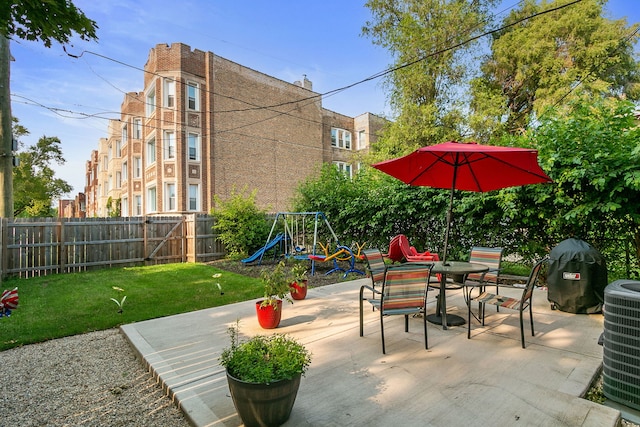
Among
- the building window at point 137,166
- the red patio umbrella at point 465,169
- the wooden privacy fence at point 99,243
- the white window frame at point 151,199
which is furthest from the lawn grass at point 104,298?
the building window at point 137,166

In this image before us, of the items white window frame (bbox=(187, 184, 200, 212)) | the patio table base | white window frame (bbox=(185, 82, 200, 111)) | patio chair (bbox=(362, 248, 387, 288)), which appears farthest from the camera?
white window frame (bbox=(187, 184, 200, 212))

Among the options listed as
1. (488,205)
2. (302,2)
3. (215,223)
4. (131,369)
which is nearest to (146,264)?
(215,223)

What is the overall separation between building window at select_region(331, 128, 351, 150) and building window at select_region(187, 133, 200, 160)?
36.3 ft

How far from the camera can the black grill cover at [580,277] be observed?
4.62 m

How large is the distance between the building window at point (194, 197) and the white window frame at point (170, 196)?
740 mm

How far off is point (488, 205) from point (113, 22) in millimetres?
9283

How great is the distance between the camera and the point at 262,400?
213cm

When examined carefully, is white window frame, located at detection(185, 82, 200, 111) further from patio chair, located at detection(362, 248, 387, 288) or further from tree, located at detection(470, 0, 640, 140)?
patio chair, located at detection(362, 248, 387, 288)

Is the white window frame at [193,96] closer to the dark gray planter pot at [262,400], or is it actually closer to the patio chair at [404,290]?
the patio chair at [404,290]

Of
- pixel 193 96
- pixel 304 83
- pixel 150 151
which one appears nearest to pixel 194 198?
pixel 150 151

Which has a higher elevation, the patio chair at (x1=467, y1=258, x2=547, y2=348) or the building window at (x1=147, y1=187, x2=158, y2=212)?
the building window at (x1=147, y1=187, x2=158, y2=212)

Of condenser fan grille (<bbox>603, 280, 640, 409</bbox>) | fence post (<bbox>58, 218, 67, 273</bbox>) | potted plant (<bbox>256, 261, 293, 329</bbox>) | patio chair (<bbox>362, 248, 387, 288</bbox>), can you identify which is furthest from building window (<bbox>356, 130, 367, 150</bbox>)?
condenser fan grille (<bbox>603, 280, 640, 409</bbox>)

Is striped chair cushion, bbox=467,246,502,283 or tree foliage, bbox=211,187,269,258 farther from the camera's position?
tree foliage, bbox=211,187,269,258

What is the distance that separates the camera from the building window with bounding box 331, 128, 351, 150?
25797mm
